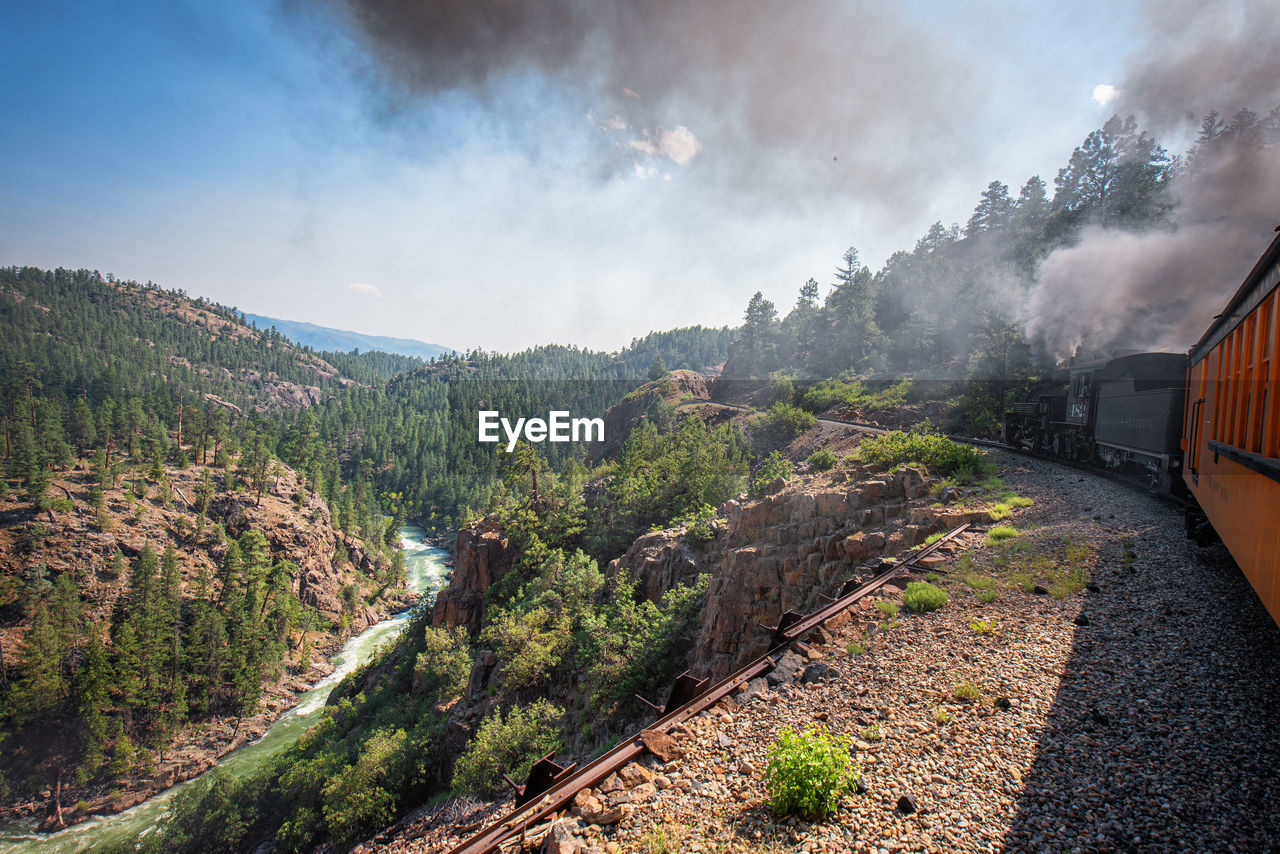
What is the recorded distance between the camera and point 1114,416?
17.6 metres

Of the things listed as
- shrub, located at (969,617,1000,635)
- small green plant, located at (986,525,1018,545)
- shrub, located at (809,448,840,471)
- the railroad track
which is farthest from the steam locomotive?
shrub, located at (809,448,840,471)

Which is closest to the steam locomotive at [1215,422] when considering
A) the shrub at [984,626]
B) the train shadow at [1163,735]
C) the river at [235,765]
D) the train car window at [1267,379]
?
the train car window at [1267,379]

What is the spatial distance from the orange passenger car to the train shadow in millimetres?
1173

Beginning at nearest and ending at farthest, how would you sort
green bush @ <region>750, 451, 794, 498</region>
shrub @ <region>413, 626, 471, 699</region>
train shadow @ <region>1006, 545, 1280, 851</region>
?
train shadow @ <region>1006, 545, 1280, 851</region> → green bush @ <region>750, 451, 794, 498</region> → shrub @ <region>413, 626, 471, 699</region>

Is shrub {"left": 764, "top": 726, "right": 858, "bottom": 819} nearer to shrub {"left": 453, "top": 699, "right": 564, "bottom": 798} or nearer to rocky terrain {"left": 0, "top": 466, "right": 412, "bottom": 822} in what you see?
shrub {"left": 453, "top": 699, "right": 564, "bottom": 798}

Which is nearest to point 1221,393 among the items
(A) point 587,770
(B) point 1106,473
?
(A) point 587,770

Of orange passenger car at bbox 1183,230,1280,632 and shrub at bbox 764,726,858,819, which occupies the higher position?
orange passenger car at bbox 1183,230,1280,632

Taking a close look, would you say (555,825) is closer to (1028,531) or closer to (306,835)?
(1028,531)

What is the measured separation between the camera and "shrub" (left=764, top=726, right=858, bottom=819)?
198 inches

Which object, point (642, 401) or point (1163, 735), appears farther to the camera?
point (642, 401)

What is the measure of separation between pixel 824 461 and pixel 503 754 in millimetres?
16820

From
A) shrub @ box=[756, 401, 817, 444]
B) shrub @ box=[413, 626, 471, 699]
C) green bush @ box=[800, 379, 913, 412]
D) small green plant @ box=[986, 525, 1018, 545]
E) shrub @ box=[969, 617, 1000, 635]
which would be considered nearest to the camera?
shrub @ box=[969, 617, 1000, 635]

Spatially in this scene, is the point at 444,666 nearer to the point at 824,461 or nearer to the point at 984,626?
the point at 824,461

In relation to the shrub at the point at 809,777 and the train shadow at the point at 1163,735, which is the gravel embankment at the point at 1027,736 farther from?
the shrub at the point at 809,777
